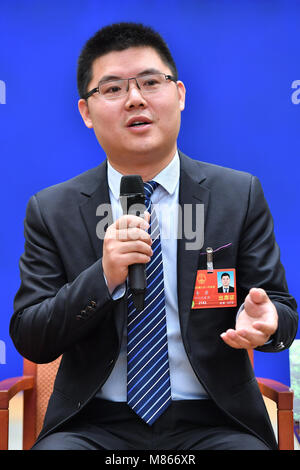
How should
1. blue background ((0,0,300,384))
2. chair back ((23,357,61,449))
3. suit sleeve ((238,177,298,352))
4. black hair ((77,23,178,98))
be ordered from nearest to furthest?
suit sleeve ((238,177,298,352))
black hair ((77,23,178,98))
chair back ((23,357,61,449))
blue background ((0,0,300,384))

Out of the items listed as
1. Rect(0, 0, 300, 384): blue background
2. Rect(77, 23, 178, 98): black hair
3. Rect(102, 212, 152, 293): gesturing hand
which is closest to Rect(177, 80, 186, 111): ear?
Rect(77, 23, 178, 98): black hair

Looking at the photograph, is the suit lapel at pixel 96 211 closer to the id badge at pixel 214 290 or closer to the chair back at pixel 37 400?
the id badge at pixel 214 290

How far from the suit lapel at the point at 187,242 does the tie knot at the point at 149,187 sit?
0.26 feet

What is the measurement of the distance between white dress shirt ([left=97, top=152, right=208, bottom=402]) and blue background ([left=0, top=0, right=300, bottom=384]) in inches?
67.6

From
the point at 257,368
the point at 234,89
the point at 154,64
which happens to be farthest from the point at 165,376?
Result: the point at 234,89

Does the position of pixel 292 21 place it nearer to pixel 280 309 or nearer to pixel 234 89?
pixel 234 89

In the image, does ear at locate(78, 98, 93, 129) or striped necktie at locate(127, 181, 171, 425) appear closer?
striped necktie at locate(127, 181, 171, 425)

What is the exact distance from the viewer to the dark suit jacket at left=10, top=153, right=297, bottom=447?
1303 millimetres

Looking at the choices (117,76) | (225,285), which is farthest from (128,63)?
(225,285)

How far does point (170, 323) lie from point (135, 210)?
361 millimetres

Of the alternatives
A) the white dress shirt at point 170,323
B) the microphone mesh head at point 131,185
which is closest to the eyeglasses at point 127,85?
the white dress shirt at point 170,323

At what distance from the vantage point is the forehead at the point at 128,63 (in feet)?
4.73

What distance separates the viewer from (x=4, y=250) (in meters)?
3.15

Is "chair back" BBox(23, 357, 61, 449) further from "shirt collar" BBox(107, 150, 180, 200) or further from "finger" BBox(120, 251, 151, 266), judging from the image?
"finger" BBox(120, 251, 151, 266)
